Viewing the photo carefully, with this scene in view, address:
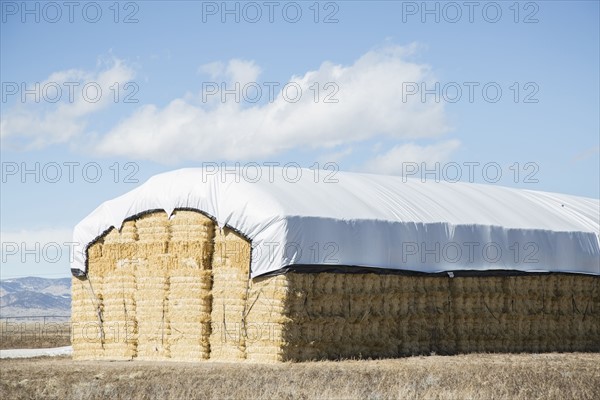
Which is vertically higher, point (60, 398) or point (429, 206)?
point (429, 206)

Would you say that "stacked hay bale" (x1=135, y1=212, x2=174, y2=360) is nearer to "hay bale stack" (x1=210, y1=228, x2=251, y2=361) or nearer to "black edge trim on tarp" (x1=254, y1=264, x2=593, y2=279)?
"hay bale stack" (x1=210, y1=228, x2=251, y2=361)

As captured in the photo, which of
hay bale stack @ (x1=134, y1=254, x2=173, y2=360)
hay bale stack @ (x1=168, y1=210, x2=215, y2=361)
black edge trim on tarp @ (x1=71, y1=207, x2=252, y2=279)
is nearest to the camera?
black edge trim on tarp @ (x1=71, y1=207, x2=252, y2=279)

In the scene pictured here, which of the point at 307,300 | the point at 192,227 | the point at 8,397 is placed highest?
the point at 192,227

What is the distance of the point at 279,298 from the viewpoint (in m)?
24.6

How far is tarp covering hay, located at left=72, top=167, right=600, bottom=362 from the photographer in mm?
25156

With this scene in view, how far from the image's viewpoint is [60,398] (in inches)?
699

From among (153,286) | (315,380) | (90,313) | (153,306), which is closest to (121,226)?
(153,286)

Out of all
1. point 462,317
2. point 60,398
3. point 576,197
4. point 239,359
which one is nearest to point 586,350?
point 462,317

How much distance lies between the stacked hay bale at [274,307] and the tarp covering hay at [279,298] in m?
0.03

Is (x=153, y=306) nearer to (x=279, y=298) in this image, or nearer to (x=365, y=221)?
(x=279, y=298)

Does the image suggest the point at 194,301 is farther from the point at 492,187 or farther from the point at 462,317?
the point at 492,187

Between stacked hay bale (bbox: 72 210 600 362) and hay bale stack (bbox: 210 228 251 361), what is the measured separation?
0.03 metres

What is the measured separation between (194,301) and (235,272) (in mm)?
A: 1444

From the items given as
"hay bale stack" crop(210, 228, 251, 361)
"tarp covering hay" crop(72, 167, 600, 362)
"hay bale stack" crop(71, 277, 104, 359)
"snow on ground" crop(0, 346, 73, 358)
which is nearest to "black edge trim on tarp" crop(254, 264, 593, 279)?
"tarp covering hay" crop(72, 167, 600, 362)
